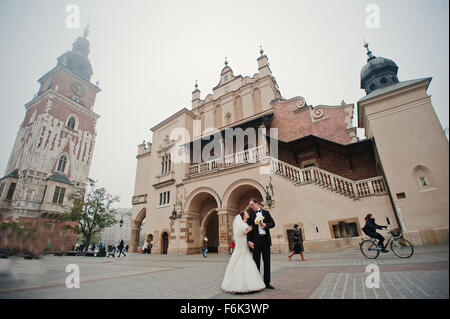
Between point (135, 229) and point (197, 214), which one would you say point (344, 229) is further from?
point (135, 229)

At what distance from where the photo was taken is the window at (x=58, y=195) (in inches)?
171

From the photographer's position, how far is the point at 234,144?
18484 millimetres

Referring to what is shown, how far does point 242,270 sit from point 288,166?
9.95 m

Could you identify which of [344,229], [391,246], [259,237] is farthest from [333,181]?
[259,237]

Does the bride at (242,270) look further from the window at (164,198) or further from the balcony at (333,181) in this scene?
the window at (164,198)

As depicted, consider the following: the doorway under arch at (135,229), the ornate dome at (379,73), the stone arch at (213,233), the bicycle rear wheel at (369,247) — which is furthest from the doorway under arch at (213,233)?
the ornate dome at (379,73)

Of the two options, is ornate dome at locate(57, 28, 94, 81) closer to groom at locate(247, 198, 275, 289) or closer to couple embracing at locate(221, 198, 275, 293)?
couple embracing at locate(221, 198, 275, 293)

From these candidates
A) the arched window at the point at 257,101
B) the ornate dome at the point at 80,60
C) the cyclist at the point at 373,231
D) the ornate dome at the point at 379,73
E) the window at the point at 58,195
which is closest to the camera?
the window at the point at 58,195

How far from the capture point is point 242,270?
4074 mm

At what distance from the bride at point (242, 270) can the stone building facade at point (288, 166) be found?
312cm

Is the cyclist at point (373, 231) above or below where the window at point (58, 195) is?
below

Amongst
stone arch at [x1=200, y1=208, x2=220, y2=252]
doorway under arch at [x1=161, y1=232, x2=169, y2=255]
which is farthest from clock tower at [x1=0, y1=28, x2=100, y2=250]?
doorway under arch at [x1=161, y1=232, x2=169, y2=255]

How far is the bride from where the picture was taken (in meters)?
3.88
